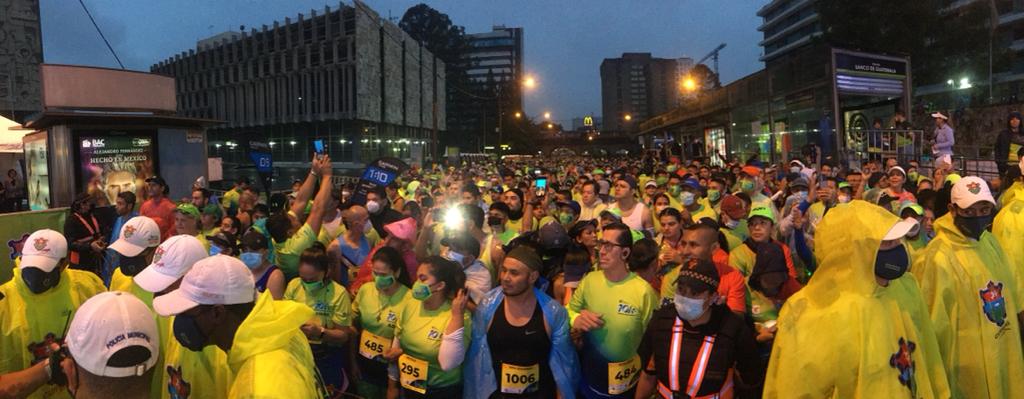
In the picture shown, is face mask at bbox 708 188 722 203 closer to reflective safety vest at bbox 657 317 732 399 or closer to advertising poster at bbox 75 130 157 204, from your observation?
reflective safety vest at bbox 657 317 732 399

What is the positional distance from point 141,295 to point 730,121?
2811cm

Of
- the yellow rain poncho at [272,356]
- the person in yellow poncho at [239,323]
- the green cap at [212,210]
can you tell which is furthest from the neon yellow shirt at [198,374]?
the green cap at [212,210]

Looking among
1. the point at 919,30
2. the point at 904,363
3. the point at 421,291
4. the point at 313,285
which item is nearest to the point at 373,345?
the point at 313,285

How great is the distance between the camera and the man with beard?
3.73m

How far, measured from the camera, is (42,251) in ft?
12.5

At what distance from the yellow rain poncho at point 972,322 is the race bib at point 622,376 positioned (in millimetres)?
1848

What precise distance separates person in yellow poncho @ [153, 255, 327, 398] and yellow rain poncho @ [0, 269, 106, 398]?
5.25 feet

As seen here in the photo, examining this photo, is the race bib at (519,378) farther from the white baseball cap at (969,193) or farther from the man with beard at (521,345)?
the white baseball cap at (969,193)

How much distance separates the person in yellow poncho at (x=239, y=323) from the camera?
2.37 m

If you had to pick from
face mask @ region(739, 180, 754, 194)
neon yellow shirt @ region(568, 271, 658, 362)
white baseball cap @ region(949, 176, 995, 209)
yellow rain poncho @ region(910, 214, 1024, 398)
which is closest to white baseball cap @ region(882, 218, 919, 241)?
yellow rain poncho @ region(910, 214, 1024, 398)

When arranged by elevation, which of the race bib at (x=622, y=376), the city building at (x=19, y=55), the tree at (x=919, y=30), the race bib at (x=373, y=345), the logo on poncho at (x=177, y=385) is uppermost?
the city building at (x=19, y=55)

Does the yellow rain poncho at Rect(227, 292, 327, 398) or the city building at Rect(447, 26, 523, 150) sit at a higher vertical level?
the city building at Rect(447, 26, 523, 150)

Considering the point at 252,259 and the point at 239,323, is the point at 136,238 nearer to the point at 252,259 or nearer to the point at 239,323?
the point at 252,259

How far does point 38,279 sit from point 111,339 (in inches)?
88.3
